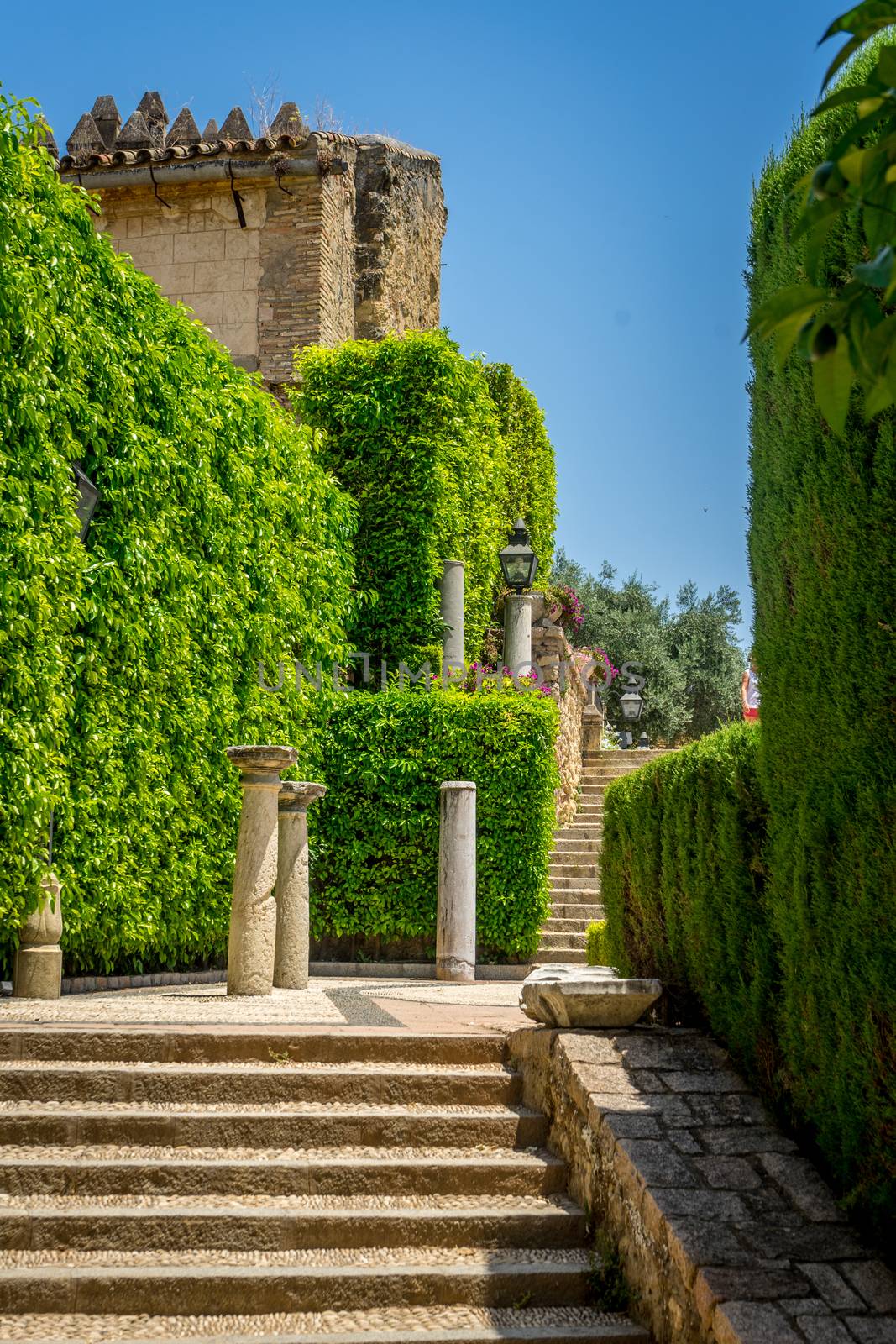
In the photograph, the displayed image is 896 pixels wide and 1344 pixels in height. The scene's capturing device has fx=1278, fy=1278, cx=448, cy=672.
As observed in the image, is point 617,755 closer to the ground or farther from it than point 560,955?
farther from it

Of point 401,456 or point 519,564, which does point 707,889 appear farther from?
point 401,456

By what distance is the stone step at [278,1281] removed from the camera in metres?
4.17

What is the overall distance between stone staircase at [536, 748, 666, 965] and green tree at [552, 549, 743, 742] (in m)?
14.4

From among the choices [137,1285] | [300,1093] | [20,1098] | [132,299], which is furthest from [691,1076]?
[132,299]

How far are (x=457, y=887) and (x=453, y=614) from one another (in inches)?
177

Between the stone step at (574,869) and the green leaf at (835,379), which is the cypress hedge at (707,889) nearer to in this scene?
the green leaf at (835,379)

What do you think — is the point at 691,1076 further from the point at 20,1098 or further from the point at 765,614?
the point at 20,1098

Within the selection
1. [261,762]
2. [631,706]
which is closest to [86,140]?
[261,762]

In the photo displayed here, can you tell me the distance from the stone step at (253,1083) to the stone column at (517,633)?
12499mm

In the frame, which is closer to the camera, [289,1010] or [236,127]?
[289,1010]

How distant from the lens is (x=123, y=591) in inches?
360

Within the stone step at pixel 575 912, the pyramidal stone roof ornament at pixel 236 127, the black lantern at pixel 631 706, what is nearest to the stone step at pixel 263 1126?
the stone step at pixel 575 912

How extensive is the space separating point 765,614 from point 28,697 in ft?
16.5

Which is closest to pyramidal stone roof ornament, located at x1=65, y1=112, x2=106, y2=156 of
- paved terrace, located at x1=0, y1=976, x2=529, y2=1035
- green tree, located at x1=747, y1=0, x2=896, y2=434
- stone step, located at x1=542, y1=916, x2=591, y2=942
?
stone step, located at x1=542, y1=916, x2=591, y2=942
